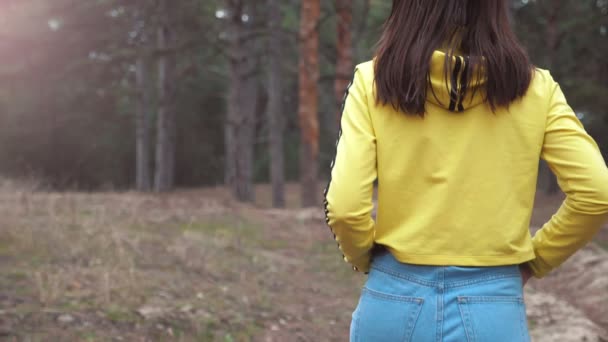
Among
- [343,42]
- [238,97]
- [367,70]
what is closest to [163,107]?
[238,97]

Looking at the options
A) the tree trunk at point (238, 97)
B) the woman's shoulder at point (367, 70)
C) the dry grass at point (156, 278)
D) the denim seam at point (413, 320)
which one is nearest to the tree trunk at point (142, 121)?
the tree trunk at point (238, 97)

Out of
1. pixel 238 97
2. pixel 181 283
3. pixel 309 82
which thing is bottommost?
pixel 181 283

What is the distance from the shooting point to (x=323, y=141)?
4150 cm

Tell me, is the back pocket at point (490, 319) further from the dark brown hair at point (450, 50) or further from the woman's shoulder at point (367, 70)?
the woman's shoulder at point (367, 70)

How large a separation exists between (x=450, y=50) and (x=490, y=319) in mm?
682

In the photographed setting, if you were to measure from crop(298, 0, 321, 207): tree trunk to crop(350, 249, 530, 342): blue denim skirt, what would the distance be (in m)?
14.3

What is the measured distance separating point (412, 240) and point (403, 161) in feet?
0.67

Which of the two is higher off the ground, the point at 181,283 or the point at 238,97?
the point at 238,97

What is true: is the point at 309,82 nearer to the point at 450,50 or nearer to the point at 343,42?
the point at 343,42

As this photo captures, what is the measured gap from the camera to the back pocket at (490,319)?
66.0 inches

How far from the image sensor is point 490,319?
1685 millimetres

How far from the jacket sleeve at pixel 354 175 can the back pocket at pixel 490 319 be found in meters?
0.31

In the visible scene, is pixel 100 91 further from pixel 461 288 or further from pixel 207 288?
pixel 461 288

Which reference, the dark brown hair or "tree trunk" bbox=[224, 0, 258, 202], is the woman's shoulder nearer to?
the dark brown hair
